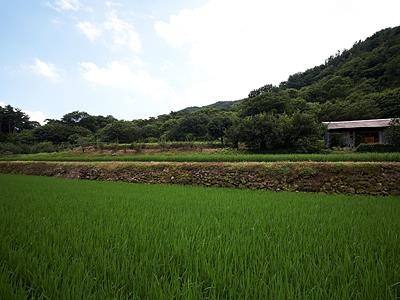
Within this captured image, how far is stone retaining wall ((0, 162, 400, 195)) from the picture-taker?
369 inches

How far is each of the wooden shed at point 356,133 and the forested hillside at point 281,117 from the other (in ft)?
7.56

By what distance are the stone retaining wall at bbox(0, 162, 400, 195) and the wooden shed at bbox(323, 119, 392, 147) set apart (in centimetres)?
1925

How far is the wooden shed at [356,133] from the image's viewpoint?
26344mm

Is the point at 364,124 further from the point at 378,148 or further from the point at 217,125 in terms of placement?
the point at 217,125

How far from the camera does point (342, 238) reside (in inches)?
113

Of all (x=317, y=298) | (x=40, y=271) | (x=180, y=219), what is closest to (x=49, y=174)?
(x=180, y=219)

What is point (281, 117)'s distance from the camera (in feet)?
87.6

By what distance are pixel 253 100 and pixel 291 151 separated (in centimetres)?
2625

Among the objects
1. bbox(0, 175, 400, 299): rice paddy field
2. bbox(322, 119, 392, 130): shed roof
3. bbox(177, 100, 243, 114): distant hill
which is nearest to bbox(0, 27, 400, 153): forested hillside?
bbox(322, 119, 392, 130): shed roof

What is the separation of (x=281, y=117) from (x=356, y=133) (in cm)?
799

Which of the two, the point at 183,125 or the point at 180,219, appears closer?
the point at 180,219

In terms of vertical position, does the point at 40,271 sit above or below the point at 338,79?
below

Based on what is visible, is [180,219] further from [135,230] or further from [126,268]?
[126,268]

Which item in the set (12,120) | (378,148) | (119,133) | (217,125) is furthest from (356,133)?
(12,120)
